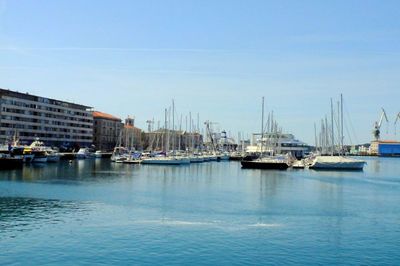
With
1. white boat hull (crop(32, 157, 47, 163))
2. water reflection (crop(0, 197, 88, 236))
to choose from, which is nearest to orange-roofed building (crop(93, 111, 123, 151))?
white boat hull (crop(32, 157, 47, 163))

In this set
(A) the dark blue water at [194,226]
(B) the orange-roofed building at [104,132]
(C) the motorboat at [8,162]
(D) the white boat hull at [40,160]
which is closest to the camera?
(A) the dark blue water at [194,226]

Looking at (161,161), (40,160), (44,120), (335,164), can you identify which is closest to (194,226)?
(335,164)

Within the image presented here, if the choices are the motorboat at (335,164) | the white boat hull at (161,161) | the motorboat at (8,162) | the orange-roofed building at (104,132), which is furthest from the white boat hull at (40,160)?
the orange-roofed building at (104,132)

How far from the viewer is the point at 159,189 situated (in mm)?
57844

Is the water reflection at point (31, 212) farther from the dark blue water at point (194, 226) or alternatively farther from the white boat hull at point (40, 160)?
the white boat hull at point (40, 160)

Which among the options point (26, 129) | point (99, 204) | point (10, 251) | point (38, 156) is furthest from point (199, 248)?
point (26, 129)

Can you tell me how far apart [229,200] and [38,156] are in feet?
263

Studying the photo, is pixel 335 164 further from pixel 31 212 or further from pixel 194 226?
pixel 31 212

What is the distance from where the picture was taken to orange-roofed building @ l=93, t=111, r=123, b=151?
191750mm

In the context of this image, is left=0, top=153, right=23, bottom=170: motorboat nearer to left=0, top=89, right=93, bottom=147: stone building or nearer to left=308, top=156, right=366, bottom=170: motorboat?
left=0, top=89, right=93, bottom=147: stone building

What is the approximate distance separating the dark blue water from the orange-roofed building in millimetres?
136752

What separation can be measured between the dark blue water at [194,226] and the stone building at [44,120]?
89017 millimetres

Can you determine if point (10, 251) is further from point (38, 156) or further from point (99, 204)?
point (38, 156)

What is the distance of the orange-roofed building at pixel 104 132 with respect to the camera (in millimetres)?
191750
